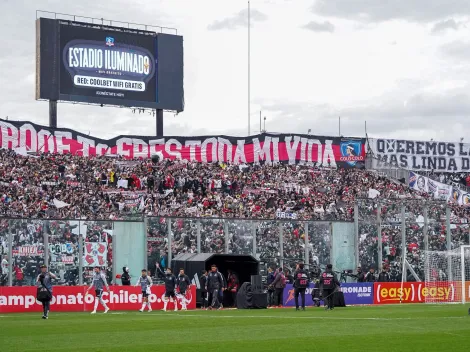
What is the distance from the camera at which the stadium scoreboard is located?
5469 cm

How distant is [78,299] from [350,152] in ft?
104

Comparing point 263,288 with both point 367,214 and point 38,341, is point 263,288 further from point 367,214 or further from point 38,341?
point 38,341

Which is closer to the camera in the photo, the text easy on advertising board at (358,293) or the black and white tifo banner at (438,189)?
the text easy on advertising board at (358,293)

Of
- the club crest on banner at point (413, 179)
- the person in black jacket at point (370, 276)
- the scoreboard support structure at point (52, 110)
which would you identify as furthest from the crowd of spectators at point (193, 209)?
the club crest on banner at point (413, 179)

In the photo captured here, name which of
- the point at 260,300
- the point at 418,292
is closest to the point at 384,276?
the point at 418,292

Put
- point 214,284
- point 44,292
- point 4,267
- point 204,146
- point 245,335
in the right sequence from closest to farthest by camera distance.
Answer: point 245,335 < point 44,292 < point 214,284 < point 4,267 < point 204,146

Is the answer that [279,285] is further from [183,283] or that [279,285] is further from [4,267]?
[4,267]

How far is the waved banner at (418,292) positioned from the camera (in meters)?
44.6

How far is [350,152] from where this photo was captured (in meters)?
65.8

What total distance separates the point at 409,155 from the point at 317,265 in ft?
78.6

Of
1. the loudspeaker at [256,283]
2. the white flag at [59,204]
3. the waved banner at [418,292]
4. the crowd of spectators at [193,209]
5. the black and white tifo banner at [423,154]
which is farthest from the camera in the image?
the black and white tifo banner at [423,154]

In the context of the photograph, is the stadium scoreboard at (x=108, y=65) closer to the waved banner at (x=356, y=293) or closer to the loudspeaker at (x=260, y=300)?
Answer: the waved banner at (x=356, y=293)

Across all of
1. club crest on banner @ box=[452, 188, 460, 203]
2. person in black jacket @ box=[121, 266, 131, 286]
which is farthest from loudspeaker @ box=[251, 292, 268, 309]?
club crest on banner @ box=[452, 188, 460, 203]

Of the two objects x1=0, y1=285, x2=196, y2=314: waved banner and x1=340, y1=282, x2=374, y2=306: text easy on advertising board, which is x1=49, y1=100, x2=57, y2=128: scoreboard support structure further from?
x1=340, y1=282, x2=374, y2=306: text easy on advertising board
